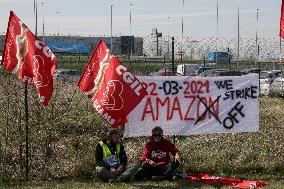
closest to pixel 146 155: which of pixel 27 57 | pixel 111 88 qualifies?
pixel 111 88

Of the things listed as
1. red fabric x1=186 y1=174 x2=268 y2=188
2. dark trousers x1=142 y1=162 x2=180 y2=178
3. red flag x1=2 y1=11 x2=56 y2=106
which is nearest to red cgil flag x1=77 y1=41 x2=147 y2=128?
red flag x1=2 y1=11 x2=56 y2=106

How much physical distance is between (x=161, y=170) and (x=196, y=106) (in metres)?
1.52

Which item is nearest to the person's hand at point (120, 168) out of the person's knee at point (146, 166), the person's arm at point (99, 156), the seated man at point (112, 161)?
the seated man at point (112, 161)

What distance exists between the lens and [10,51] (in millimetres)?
9719

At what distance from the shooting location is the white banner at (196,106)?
10836mm

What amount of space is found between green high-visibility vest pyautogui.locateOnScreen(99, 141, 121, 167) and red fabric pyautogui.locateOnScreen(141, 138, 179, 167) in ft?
1.57

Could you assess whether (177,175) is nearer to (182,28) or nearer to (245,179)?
(245,179)

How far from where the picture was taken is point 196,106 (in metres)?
11.1

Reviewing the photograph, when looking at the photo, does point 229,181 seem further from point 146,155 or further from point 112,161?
point 112,161

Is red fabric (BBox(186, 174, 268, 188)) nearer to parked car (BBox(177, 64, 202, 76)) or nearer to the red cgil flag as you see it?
the red cgil flag

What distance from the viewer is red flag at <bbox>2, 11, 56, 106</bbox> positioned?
9539 millimetres

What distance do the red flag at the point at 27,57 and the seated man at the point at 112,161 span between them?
4.48 ft

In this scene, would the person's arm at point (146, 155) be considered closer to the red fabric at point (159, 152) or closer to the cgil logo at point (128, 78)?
the red fabric at point (159, 152)

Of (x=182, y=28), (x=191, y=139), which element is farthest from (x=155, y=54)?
(x=191, y=139)
